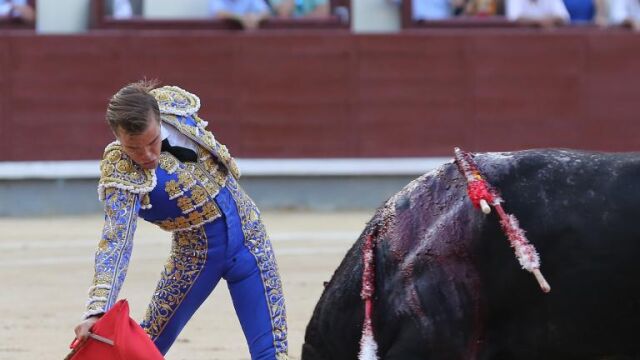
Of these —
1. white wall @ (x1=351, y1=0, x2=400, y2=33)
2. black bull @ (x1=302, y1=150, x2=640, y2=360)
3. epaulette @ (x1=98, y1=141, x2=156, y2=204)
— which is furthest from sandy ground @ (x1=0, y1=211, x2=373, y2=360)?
black bull @ (x1=302, y1=150, x2=640, y2=360)

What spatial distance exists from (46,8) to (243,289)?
6.04 m

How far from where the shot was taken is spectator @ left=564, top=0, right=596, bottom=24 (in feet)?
29.6

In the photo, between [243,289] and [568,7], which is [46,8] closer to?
[568,7]

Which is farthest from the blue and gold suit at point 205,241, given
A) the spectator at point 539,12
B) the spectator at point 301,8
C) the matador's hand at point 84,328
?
the spectator at point 539,12

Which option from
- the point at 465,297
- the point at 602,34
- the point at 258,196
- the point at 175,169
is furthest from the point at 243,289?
the point at 602,34

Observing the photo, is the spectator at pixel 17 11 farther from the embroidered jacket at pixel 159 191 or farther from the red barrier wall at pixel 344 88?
the embroidered jacket at pixel 159 191

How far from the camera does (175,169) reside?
2.97 m

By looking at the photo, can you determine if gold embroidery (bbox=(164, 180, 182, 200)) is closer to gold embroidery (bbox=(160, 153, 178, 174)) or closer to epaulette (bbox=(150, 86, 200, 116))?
gold embroidery (bbox=(160, 153, 178, 174))

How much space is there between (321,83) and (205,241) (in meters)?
5.78

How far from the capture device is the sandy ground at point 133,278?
4570 millimetres

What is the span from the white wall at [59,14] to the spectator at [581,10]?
3.26 m

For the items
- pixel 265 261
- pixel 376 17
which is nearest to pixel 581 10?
pixel 376 17

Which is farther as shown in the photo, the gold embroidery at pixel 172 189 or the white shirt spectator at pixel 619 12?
the white shirt spectator at pixel 619 12

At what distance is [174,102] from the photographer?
302cm
